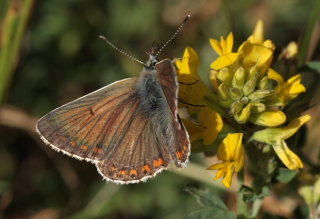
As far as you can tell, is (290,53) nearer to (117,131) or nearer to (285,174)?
(285,174)

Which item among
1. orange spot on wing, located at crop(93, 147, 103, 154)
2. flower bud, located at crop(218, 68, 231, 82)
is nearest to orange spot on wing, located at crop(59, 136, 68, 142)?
orange spot on wing, located at crop(93, 147, 103, 154)

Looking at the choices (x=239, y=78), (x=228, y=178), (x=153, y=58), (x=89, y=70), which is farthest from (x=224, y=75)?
(x=89, y=70)

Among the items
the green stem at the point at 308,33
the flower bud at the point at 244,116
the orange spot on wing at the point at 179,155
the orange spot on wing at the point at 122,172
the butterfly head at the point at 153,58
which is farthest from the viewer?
the green stem at the point at 308,33

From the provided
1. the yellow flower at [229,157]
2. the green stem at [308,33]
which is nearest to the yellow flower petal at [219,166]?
the yellow flower at [229,157]

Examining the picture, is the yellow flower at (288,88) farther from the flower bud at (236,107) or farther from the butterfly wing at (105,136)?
the butterfly wing at (105,136)

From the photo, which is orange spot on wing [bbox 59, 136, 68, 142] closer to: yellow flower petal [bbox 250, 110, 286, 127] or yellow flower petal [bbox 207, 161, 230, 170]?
yellow flower petal [bbox 207, 161, 230, 170]

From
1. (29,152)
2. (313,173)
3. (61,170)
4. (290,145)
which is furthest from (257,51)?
(29,152)
